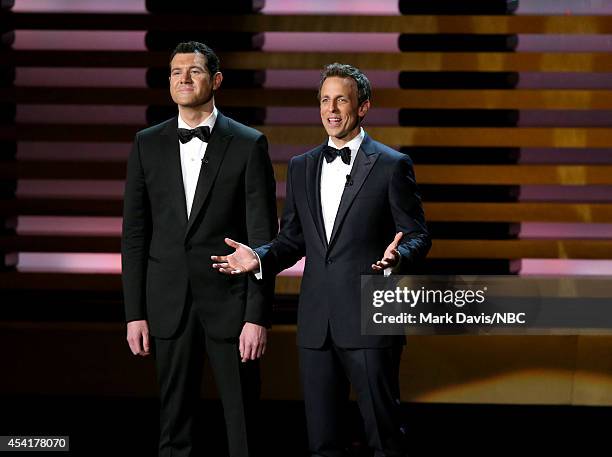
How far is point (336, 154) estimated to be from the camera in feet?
9.34

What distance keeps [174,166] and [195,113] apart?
18cm

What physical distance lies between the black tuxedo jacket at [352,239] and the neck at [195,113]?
1.30 feet

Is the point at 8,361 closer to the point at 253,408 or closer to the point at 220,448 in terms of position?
the point at 220,448

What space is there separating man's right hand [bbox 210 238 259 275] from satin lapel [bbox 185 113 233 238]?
0.58ft

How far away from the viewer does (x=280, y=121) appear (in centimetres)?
497

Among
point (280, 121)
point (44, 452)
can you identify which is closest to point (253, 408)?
point (44, 452)

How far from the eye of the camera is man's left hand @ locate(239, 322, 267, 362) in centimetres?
287

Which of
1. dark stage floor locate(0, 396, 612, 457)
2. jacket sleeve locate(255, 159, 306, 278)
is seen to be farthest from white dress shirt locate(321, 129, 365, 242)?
dark stage floor locate(0, 396, 612, 457)

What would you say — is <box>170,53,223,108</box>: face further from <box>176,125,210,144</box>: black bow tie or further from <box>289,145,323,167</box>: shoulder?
<box>289,145,323,167</box>: shoulder

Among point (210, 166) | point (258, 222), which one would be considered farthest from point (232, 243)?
point (210, 166)

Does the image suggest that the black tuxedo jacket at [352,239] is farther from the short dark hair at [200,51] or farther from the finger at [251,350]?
the short dark hair at [200,51]

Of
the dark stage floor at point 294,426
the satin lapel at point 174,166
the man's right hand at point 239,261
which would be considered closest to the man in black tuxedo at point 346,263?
the man's right hand at point 239,261

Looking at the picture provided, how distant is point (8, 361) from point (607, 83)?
3.44 m

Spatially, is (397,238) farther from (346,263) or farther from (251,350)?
(251,350)
